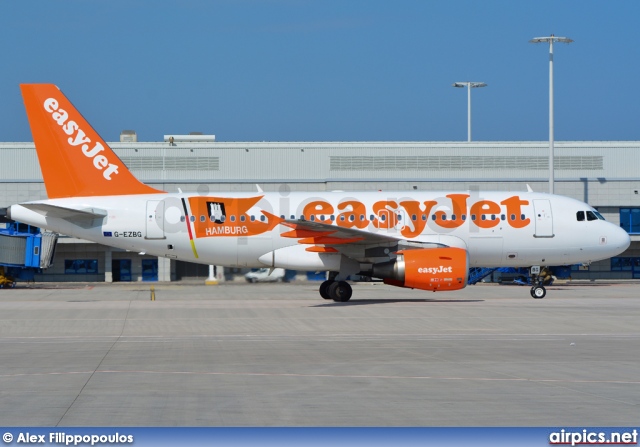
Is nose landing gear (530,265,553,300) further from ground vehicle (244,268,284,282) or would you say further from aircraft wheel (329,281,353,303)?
ground vehicle (244,268,284,282)

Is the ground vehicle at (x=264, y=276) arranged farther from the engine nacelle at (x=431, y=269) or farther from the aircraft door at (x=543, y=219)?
the aircraft door at (x=543, y=219)

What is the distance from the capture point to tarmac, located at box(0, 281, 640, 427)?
38.4 feet

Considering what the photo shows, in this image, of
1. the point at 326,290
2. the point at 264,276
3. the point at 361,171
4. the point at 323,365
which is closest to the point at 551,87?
the point at 361,171

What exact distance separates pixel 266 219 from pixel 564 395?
22.7 metres

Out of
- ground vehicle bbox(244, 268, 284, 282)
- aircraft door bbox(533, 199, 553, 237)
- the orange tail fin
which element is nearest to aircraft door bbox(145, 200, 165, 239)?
the orange tail fin

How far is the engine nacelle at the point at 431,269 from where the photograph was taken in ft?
101

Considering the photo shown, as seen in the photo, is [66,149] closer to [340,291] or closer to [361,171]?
[340,291]

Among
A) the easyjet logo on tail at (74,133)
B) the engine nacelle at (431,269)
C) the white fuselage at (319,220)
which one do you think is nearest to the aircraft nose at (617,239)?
the white fuselage at (319,220)

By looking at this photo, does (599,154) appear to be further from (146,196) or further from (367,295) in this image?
(146,196)

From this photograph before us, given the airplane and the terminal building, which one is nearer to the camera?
the airplane

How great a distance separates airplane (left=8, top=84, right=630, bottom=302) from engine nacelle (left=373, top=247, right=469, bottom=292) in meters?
2.81

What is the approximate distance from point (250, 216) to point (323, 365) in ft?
60.9

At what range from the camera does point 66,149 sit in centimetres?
3519

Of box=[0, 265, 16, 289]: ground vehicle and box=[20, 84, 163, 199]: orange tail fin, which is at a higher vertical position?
box=[20, 84, 163, 199]: orange tail fin
